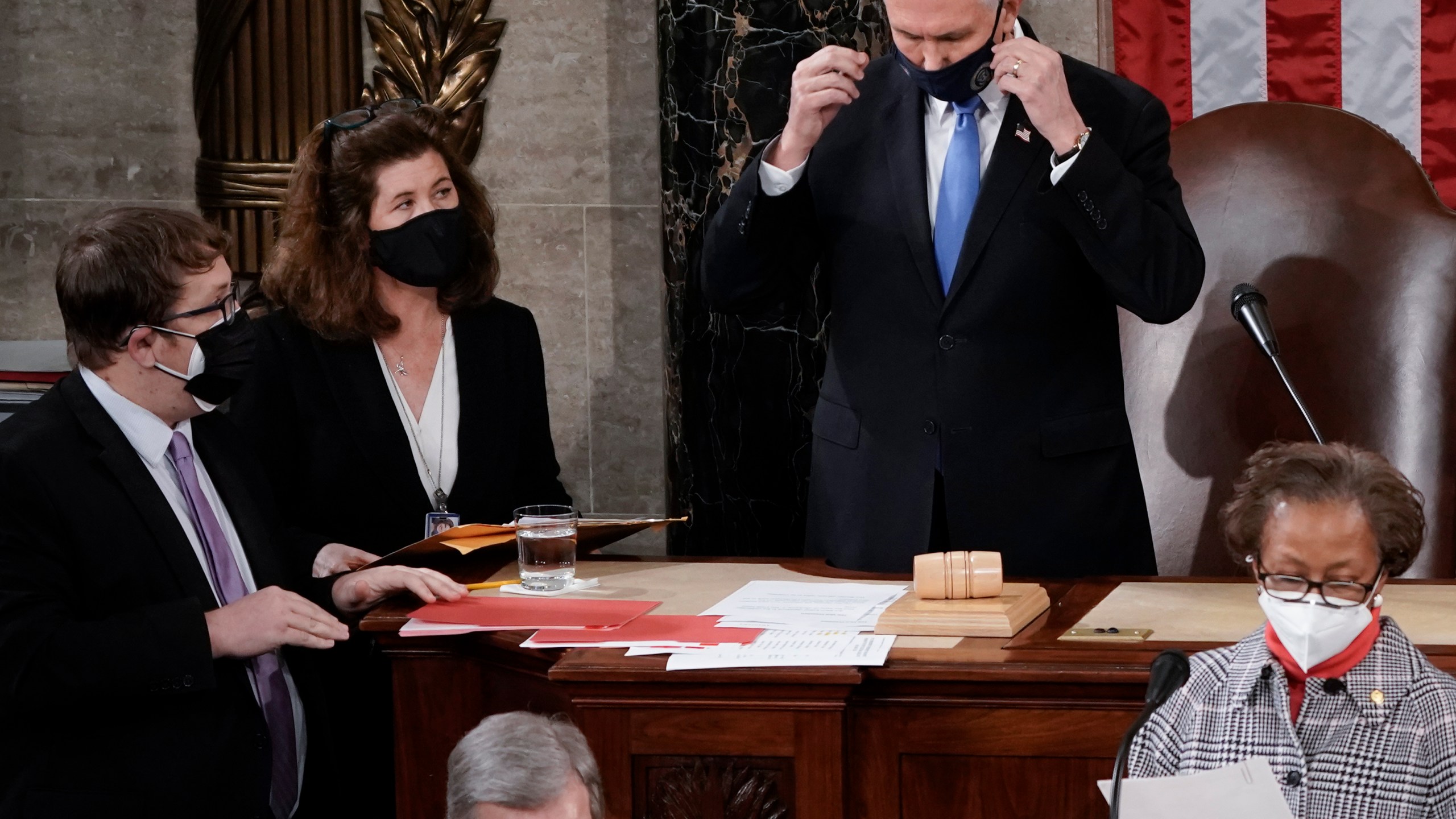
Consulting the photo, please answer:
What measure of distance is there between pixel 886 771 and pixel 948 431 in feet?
2.79

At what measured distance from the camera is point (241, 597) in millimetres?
2619

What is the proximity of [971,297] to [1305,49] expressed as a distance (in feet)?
5.85

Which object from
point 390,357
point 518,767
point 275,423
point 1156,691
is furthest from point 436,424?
point 1156,691

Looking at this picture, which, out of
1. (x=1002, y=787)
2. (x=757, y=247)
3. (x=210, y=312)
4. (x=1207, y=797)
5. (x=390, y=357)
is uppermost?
(x=757, y=247)

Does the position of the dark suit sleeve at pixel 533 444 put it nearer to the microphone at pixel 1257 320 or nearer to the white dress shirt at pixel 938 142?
the white dress shirt at pixel 938 142

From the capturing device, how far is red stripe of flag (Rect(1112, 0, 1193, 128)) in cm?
418

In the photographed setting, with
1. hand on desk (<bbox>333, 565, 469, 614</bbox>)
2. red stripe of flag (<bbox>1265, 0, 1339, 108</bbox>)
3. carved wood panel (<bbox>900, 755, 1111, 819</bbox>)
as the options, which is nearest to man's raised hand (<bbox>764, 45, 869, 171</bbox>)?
hand on desk (<bbox>333, 565, 469, 614</bbox>)

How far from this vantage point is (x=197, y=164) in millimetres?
4520

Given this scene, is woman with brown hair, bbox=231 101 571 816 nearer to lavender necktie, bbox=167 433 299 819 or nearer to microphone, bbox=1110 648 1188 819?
lavender necktie, bbox=167 433 299 819

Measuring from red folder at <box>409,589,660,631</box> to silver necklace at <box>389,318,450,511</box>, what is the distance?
625 millimetres

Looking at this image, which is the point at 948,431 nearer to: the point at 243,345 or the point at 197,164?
the point at 243,345

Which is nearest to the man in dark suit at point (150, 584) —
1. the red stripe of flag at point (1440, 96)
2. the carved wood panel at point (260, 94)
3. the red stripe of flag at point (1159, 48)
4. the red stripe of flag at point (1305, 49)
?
the carved wood panel at point (260, 94)

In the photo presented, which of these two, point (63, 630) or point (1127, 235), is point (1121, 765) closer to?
point (1127, 235)

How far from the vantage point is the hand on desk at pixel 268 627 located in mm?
2396
